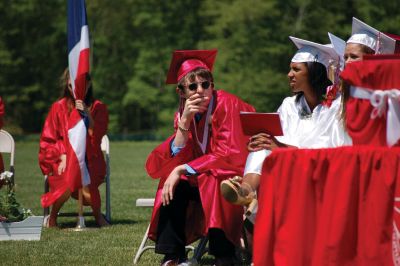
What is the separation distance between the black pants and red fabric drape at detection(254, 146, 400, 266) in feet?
5.40

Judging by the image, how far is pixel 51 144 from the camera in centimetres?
1077

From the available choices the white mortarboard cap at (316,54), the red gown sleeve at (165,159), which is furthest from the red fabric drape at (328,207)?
the red gown sleeve at (165,159)

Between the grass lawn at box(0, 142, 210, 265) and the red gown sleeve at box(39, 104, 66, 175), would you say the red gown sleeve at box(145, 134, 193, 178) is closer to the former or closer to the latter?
the grass lawn at box(0, 142, 210, 265)

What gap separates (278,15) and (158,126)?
902 centimetres

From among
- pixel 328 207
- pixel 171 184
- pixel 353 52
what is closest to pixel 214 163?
pixel 171 184

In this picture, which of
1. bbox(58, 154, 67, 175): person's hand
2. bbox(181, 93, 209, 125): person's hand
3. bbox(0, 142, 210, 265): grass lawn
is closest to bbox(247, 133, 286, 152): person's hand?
bbox(181, 93, 209, 125): person's hand

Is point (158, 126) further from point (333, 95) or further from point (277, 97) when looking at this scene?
point (333, 95)

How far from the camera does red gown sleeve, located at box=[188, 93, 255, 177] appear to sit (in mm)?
6785

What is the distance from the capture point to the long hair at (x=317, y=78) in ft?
20.9

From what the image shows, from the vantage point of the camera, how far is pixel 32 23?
164 feet

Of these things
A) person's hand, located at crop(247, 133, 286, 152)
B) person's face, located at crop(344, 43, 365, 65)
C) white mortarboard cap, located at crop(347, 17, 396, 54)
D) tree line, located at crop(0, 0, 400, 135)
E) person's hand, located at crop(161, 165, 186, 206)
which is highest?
white mortarboard cap, located at crop(347, 17, 396, 54)

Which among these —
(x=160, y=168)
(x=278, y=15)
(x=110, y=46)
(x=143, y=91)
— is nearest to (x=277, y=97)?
(x=278, y=15)

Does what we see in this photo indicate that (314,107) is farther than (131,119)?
No

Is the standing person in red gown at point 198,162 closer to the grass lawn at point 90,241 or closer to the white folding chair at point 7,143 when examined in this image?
the grass lawn at point 90,241
